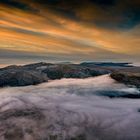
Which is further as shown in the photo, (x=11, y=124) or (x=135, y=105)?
(x=135, y=105)

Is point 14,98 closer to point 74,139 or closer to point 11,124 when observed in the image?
point 11,124

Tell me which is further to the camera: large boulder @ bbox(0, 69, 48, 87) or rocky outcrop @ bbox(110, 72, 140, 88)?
large boulder @ bbox(0, 69, 48, 87)

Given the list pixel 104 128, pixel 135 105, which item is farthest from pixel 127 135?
pixel 135 105

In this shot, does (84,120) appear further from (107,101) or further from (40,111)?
(107,101)

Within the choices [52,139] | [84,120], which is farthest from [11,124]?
[84,120]

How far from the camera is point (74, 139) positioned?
598 inches

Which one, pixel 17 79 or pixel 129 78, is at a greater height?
pixel 129 78

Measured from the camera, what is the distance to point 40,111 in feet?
68.5

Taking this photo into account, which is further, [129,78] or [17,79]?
[17,79]

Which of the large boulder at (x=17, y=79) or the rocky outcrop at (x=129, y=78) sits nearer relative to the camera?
the rocky outcrop at (x=129, y=78)

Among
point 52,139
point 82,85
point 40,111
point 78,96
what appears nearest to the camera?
point 52,139

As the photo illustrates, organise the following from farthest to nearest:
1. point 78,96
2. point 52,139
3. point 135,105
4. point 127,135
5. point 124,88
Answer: point 124,88 < point 78,96 < point 135,105 < point 127,135 < point 52,139

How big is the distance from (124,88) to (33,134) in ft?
54.7

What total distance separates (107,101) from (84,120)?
7235 millimetres
